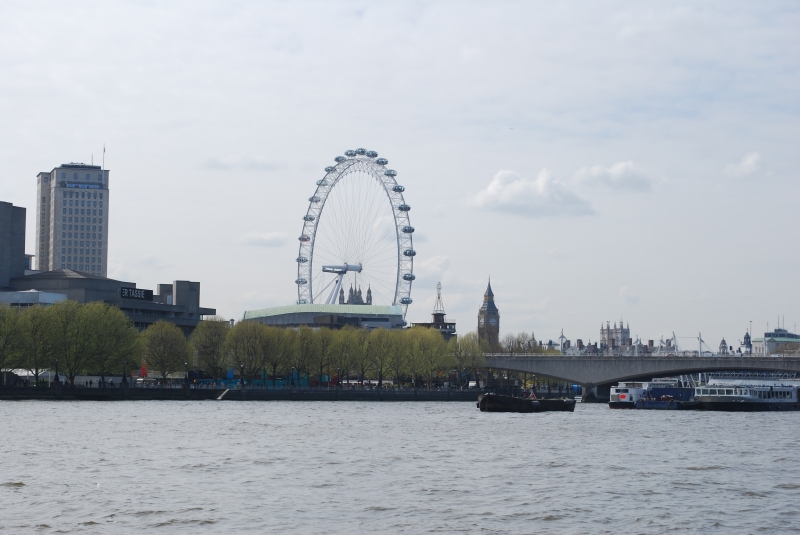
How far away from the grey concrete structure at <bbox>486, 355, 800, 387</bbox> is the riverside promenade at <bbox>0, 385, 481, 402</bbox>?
17.0 metres

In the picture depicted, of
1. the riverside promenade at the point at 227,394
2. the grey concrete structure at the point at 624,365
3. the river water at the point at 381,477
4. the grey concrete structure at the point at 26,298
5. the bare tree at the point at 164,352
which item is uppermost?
the grey concrete structure at the point at 26,298

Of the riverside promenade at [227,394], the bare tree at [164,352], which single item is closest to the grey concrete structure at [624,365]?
the riverside promenade at [227,394]

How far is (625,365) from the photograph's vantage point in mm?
186000

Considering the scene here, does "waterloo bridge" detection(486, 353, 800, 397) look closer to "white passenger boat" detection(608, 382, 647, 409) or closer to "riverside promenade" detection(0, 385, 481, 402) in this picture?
"white passenger boat" detection(608, 382, 647, 409)

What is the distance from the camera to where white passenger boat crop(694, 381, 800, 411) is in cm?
15112

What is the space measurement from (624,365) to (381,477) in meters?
134

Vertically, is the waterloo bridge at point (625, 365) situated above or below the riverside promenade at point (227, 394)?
above

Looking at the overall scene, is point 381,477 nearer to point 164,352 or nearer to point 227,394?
point 227,394

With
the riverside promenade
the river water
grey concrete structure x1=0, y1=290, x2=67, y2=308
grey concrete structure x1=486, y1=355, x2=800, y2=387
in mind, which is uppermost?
grey concrete structure x1=0, y1=290, x2=67, y2=308

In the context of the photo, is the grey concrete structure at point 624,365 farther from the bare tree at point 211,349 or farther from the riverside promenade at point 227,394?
the bare tree at point 211,349

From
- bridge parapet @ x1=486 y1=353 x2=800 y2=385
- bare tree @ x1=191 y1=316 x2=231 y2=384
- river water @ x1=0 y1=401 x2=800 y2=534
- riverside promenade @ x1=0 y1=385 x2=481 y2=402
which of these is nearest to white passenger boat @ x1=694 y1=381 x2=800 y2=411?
bridge parapet @ x1=486 y1=353 x2=800 y2=385

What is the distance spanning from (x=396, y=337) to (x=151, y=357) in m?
44.0

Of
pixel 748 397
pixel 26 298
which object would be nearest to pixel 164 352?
pixel 26 298

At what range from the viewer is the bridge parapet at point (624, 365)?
17225 centimetres
